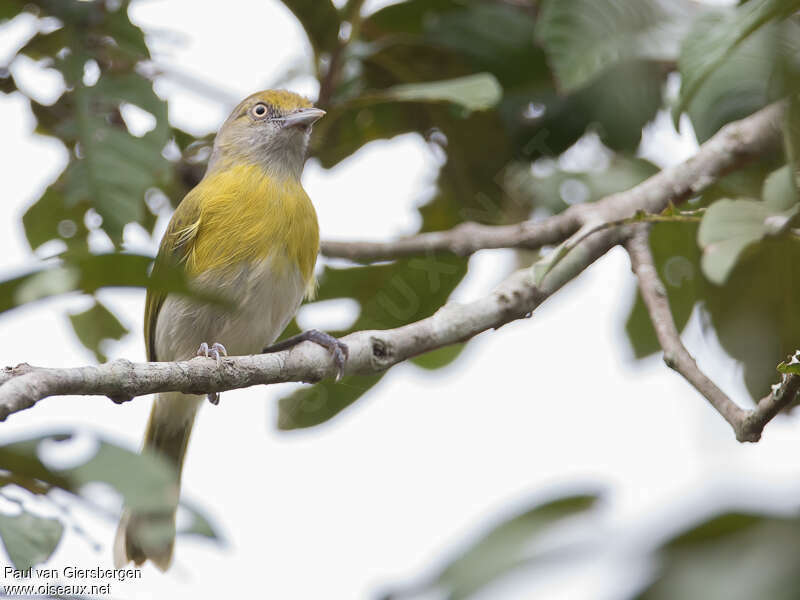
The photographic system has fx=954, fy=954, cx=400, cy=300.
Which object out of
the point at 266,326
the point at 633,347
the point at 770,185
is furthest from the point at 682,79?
the point at 266,326

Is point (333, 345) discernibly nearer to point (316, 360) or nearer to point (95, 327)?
point (316, 360)

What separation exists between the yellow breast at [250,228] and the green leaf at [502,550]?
281 cm

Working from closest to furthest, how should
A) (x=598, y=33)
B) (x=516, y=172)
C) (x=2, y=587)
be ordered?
(x=2, y=587) < (x=598, y=33) < (x=516, y=172)

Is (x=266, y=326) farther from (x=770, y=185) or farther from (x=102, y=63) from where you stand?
(x=770, y=185)

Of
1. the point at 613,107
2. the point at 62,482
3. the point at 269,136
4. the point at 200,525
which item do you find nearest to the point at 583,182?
the point at 613,107

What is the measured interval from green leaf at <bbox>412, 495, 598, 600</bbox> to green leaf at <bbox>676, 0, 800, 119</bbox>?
1436 millimetres

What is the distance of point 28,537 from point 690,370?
1.48 meters

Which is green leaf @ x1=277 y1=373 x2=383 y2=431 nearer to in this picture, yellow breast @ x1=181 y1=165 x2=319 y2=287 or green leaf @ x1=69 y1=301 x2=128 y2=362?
yellow breast @ x1=181 y1=165 x2=319 y2=287

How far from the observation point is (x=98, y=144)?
129 inches

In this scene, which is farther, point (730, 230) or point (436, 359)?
point (436, 359)

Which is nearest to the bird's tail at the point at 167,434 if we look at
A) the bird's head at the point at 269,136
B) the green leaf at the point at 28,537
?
the bird's head at the point at 269,136

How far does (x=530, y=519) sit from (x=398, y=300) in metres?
2.76

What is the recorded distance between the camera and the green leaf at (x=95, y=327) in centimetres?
392

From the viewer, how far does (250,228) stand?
3551 mm
